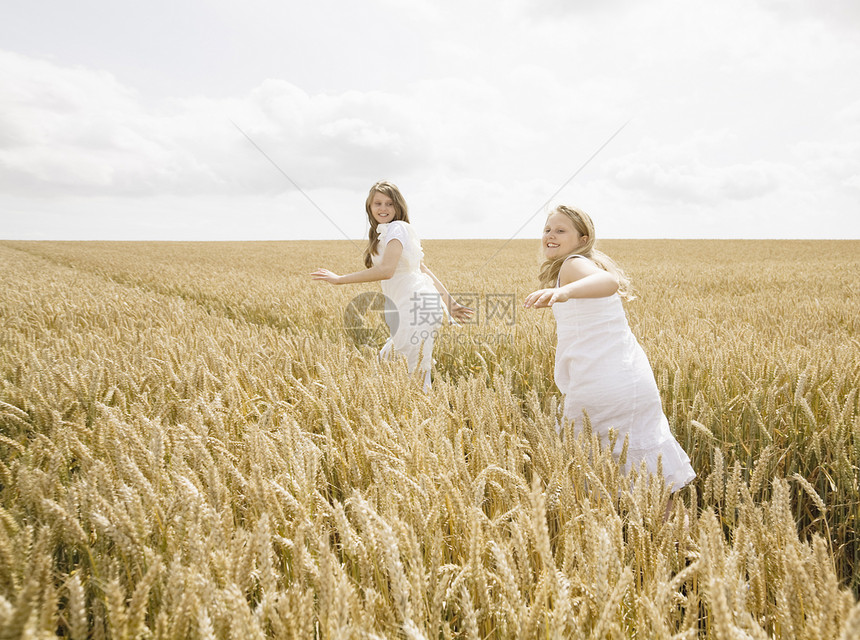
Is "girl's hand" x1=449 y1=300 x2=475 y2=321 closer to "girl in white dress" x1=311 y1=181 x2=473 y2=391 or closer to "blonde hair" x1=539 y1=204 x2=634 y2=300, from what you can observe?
"girl in white dress" x1=311 y1=181 x2=473 y2=391

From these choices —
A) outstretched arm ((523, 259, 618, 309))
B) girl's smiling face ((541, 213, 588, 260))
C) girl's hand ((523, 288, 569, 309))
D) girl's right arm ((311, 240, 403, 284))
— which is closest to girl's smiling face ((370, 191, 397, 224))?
→ girl's right arm ((311, 240, 403, 284))

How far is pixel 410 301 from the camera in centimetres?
350

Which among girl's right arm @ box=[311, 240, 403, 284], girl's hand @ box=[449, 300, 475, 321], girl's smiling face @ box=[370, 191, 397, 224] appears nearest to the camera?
girl's right arm @ box=[311, 240, 403, 284]

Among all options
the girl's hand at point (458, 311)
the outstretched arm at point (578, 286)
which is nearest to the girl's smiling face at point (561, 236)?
the outstretched arm at point (578, 286)

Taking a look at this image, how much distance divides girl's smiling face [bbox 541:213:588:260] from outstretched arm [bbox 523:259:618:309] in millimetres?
173

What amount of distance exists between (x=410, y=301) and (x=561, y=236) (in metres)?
1.38

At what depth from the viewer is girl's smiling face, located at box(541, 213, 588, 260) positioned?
2.41 meters

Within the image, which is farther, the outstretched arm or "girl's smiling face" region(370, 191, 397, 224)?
"girl's smiling face" region(370, 191, 397, 224)

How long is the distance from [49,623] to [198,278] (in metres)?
11.3

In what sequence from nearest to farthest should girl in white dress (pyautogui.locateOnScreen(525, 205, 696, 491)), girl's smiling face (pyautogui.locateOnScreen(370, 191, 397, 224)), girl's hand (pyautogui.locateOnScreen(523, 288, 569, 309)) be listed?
girl's hand (pyautogui.locateOnScreen(523, 288, 569, 309))
girl in white dress (pyautogui.locateOnScreen(525, 205, 696, 491))
girl's smiling face (pyautogui.locateOnScreen(370, 191, 397, 224))

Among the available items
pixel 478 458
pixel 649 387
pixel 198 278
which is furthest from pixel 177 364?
pixel 198 278

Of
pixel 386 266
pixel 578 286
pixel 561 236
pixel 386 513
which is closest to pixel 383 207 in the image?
pixel 386 266

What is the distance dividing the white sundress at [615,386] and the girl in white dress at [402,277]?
1246 millimetres

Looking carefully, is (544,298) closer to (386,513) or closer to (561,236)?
(561,236)
